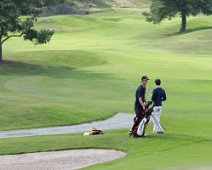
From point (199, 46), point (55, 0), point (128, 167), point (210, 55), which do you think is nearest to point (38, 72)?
point (55, 0)

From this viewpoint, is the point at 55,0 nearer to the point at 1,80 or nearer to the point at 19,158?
the point at 1,80

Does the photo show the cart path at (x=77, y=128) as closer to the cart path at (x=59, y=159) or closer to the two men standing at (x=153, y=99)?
the two men standing at (x=153, y=99)

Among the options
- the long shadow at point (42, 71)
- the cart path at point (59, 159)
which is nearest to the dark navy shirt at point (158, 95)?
the cart path at point (59, 159)

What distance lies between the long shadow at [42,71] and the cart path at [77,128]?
74.9 ft

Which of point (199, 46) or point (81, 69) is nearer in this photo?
point (81, 69)

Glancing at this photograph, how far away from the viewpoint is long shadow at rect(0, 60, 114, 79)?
58.3 m

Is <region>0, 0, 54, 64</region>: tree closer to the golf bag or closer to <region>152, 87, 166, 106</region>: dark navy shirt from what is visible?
<region>152, 87, 166, 106</region>: dark navy shirt

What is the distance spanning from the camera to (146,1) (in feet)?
650

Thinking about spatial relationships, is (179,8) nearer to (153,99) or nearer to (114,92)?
(114,92)

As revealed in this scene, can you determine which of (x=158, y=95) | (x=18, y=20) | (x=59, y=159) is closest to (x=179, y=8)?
(x=18, y=20)

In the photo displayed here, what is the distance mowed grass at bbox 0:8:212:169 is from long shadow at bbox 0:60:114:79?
9 centimetres

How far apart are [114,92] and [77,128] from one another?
1581 centimetres

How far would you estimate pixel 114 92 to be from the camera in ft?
157

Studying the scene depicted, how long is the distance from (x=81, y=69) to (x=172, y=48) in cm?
2871
